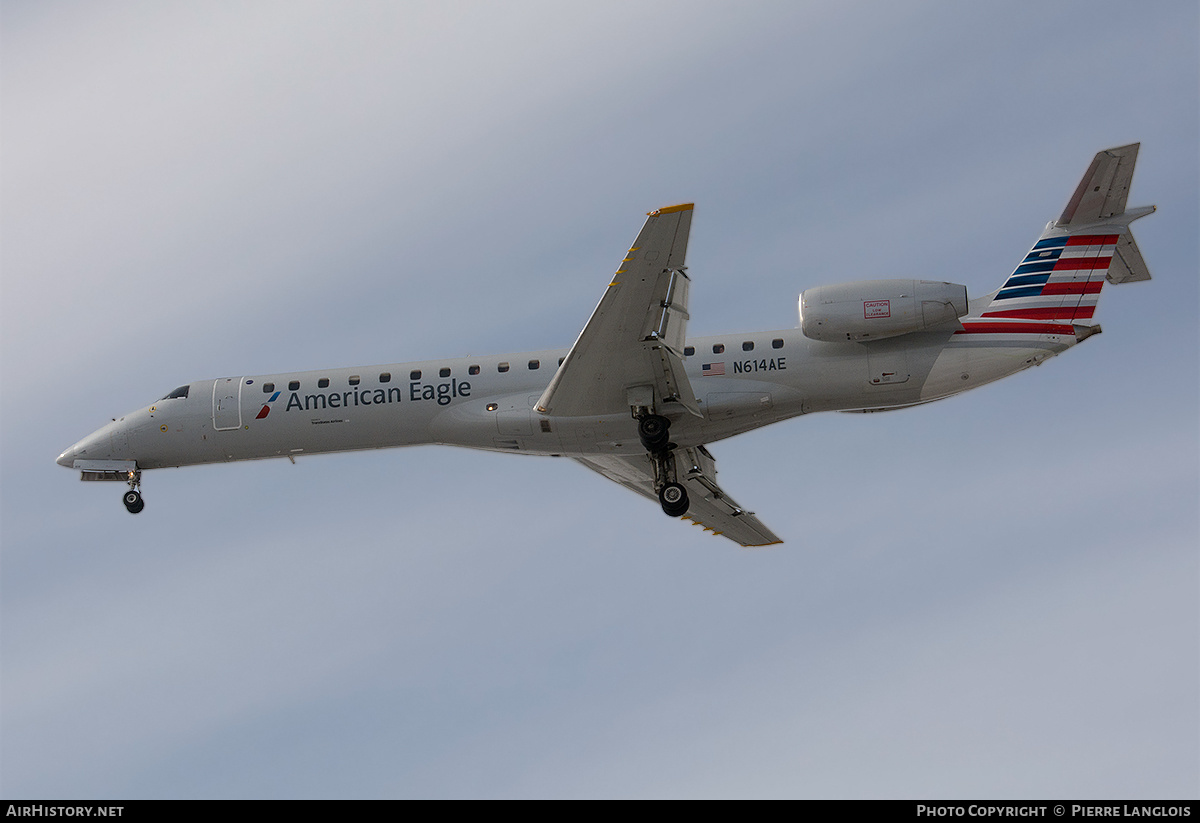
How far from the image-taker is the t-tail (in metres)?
26.8

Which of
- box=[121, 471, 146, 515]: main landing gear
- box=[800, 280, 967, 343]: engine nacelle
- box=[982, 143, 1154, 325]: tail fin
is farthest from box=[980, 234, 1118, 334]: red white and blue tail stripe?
Answer: box=[121, 471, 146, 515]: main landing gear

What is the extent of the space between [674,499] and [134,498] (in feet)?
42.6

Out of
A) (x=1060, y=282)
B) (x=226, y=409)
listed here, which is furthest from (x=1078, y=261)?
(x=226, y=409)

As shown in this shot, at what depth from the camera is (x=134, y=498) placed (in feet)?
103

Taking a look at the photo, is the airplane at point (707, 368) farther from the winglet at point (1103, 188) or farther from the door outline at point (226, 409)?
the door outline at point (226, 409)

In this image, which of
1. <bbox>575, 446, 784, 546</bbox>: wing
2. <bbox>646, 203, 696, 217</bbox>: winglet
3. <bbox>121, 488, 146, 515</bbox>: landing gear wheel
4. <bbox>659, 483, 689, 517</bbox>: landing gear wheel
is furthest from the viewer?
<bbox>121, 488, 146, 515</bbox>: landing gear wheel

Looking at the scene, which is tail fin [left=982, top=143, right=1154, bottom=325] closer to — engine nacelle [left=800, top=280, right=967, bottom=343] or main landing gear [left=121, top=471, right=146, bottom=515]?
engine nacelle [left=800, top=280, right=967, bottom=343]

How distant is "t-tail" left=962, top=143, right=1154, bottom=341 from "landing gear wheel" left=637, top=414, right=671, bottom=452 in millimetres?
6698

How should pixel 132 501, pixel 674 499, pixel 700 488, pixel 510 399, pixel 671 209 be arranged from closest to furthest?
1. pixel 671 209
2. pixel 674 499
3. pixel 510 399
4. pixel 132 501
5. pixel 700 488

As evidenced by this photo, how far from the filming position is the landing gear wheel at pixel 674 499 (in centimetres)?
2864

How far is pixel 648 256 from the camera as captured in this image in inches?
944

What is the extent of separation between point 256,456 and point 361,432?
9.32 ft

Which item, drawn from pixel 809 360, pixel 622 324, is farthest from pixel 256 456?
pixel 809 360

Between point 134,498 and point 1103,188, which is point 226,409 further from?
point 1103,188
